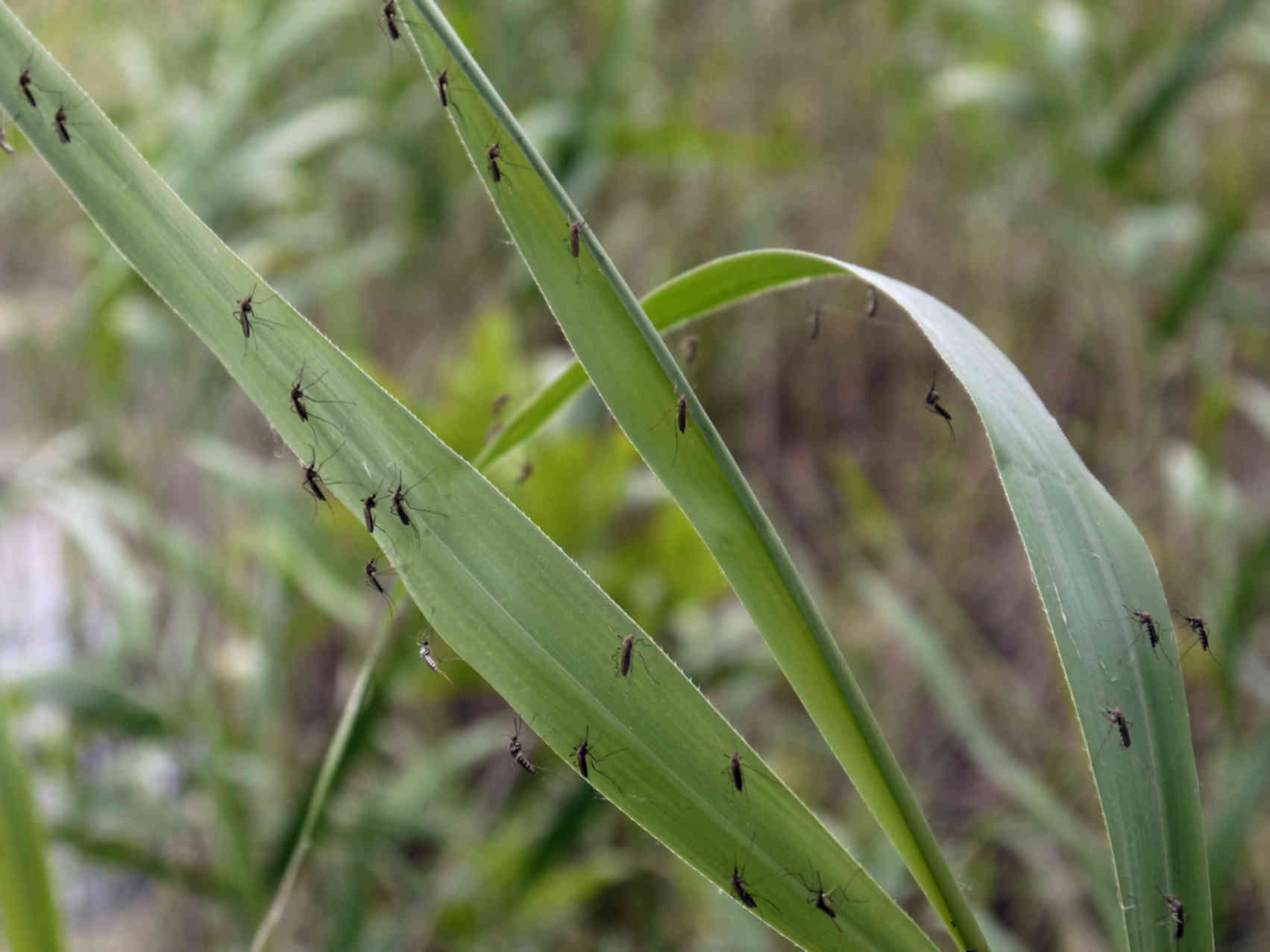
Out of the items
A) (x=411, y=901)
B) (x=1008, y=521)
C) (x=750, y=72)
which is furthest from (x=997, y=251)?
(x=411, y=901)

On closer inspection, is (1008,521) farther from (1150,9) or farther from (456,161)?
(456,161)

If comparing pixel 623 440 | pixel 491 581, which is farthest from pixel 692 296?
pixel 623 440

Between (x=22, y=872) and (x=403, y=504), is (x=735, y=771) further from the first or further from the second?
(x=22, y=872)

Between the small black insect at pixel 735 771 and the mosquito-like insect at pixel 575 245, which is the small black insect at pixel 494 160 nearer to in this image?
the mosquito-like insect at pixel 575 245

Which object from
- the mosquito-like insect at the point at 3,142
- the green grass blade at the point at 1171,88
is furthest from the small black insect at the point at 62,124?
the green grass blade at the point at 1171,88

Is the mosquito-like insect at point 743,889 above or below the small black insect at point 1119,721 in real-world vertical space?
below

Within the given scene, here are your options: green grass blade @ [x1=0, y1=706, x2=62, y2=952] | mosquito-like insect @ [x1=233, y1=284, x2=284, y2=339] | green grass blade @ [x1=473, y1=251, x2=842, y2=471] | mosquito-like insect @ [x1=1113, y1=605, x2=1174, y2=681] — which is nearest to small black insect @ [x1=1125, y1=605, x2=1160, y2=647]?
mosquito-like insect @ [x1=1113, y1=605, x2=1174, y2=681]
